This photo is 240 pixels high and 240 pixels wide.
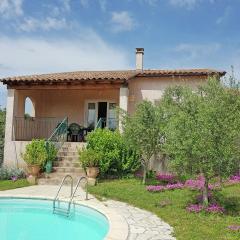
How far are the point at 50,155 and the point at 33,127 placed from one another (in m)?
5.74

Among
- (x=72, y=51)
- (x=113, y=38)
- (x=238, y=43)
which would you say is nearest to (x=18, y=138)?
(x=72, y=51)

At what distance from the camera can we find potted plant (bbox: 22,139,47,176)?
1695 centimetres

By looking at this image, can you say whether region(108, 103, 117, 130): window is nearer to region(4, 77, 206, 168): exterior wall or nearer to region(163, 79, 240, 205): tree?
region(4, 77, 206, 168): exterior wall

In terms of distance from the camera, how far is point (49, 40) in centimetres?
1912

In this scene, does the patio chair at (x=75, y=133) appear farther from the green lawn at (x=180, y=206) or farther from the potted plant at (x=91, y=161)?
the green lawn at (x=180, y=206)

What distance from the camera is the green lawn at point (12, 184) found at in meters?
16.0

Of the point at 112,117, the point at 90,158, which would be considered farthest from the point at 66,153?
the point at 112,117

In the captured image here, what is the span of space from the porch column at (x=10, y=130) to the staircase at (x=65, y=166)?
8.85 feet

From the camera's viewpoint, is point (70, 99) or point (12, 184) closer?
point (12, 184)

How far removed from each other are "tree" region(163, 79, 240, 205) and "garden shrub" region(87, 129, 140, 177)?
547cm

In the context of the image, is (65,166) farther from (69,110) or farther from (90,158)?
(69,110)

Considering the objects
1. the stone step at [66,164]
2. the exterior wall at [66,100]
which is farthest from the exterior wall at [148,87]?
the stone step at [66,164]

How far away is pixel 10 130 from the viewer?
66.3 ft

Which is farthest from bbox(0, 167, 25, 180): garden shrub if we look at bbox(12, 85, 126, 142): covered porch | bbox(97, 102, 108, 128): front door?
bbox(97, 102, 108, 128): front door
